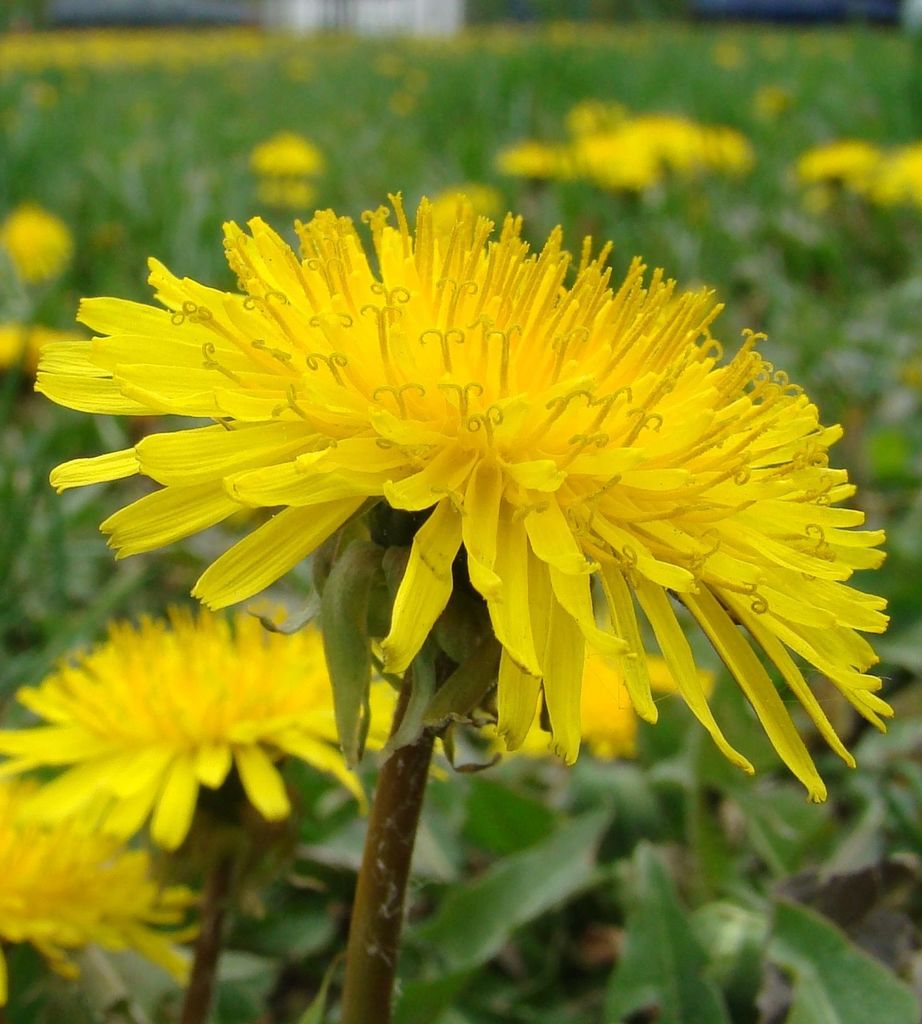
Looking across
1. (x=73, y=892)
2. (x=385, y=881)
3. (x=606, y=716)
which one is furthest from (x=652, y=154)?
(x=385, y=881)

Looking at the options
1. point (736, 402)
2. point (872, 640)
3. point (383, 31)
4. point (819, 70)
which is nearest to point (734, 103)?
point (819, 70)

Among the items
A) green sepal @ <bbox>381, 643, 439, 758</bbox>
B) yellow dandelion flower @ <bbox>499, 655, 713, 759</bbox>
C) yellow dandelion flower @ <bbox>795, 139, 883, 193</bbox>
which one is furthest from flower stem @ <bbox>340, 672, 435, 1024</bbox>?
yellow dandelion flower @ <bbox>795, 139, 883, 193</bbox>

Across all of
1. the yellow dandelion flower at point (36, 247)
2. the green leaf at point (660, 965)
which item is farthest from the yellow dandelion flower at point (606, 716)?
the yellow dandelion flower at point (36, 247)

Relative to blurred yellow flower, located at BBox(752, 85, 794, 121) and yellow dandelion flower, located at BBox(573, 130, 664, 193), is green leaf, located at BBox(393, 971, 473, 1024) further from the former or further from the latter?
blurred yellow flower, located at BBox(752, 85, 794, 121)

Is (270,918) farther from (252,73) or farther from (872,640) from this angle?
→ (252,73)

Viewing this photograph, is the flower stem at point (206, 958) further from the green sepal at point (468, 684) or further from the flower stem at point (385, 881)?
the green sepal at point (468, 684)

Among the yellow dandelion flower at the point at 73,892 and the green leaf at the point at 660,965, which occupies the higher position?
the yellow dandelion flower at the point at 73,892
